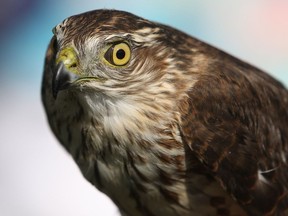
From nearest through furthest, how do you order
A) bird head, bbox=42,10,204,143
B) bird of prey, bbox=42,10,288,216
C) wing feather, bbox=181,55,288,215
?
bird head, bbox=42,10,204,143 → bird of prey, bbox=42,10,288,216 → wing feather, bbox=181,55,288,215

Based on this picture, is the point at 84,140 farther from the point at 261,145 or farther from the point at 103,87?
the point at 261,145

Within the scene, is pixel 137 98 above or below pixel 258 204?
above

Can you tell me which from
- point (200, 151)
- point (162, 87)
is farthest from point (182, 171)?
point (162, 87)

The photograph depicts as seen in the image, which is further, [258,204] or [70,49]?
[258,204]

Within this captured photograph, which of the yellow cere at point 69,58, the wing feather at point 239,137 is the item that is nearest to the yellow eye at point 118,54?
the yellow cere at point 69,58

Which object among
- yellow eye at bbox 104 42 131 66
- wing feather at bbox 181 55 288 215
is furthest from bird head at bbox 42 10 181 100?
wing feather at bbox 181 55 288 215

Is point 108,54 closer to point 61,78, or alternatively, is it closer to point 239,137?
point 61,78

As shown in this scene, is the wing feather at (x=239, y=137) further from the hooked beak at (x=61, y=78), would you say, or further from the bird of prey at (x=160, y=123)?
the hooked beak at (x=61, y=78)

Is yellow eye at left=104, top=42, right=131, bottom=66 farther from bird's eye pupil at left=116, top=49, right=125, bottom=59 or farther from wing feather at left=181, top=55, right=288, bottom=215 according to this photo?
wing feather at left=181, top=55, right=288, bottom=215
